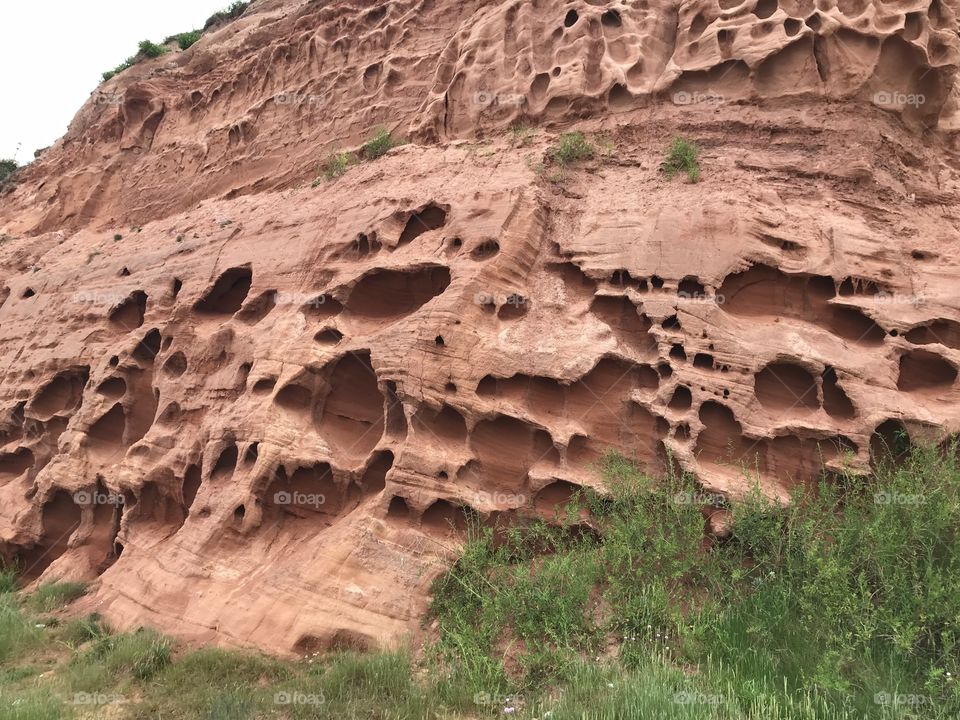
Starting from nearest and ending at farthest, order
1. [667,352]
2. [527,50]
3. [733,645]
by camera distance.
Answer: [733,645]
[667,352]
[527,50]

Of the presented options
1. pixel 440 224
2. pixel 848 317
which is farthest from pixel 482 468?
pixel 848 317

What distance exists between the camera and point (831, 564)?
4.51 meters

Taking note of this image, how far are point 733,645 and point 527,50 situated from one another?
8.74 m

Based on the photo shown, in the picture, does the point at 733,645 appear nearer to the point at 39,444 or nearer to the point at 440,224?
the point at 440,224
